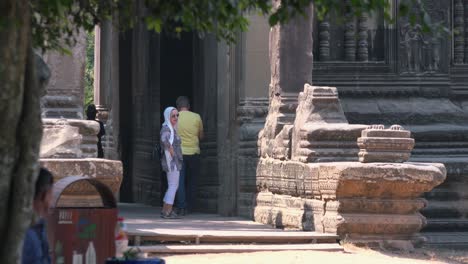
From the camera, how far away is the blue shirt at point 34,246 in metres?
8.01

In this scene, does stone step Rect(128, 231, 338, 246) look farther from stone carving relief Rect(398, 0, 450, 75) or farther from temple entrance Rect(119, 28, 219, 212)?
stone carving relief Rect(398, 0, 450, 75)

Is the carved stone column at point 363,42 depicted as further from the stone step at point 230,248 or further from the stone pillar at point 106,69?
the stone step at point 230,248

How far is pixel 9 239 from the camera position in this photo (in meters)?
7.54

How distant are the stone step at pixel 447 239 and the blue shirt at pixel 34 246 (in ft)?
36.5

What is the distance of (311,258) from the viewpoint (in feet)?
48.7

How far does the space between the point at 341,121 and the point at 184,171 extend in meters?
3.02

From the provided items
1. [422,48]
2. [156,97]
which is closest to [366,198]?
[422,48]

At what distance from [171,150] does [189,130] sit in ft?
2.33

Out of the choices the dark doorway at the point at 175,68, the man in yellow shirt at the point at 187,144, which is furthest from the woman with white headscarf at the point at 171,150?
the dark doorway at the point at 175,68

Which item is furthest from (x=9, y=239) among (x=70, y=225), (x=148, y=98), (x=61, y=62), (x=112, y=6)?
(x=148, y=98)

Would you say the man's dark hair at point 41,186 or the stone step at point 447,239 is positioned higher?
the man's dark hair at point 41,186

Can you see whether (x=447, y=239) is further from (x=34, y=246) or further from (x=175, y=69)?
(x=34, y=246)

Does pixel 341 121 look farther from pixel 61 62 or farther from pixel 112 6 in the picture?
pixel 112 6

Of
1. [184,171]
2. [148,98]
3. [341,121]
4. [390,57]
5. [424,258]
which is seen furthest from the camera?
[148,98]
